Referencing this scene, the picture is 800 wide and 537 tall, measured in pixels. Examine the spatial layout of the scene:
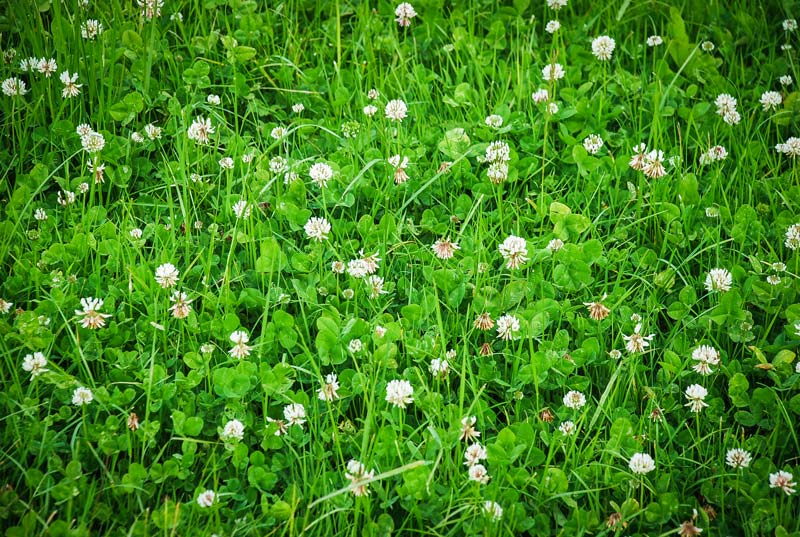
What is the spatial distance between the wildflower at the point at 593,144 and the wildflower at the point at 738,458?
145cm

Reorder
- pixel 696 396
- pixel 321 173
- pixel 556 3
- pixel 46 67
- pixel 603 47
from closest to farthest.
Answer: pixel 696 396 < pixel 321 173 < pixel 46 67 < pixel 603 47 < pixel 556 3

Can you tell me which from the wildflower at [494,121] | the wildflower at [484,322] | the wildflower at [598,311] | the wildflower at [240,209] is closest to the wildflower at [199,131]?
the wildflower at [240,209]

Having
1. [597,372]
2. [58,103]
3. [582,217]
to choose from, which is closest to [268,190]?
[58,103]

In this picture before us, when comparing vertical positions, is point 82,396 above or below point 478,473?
above

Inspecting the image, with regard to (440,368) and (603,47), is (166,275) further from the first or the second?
(603,47)

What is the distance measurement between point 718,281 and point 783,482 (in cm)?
81

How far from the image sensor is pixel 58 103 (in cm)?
343

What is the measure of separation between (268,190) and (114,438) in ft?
4.00

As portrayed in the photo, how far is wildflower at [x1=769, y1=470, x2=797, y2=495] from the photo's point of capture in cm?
235

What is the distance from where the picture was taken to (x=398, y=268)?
3016 mm

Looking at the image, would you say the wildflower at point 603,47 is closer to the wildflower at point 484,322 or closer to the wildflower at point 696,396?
the wildflower at point 484,322

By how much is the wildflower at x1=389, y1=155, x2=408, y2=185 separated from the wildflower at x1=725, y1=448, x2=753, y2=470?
5.23 feet

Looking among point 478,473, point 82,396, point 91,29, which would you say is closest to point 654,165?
point 478,473

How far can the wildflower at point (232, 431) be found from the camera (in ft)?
7.94
